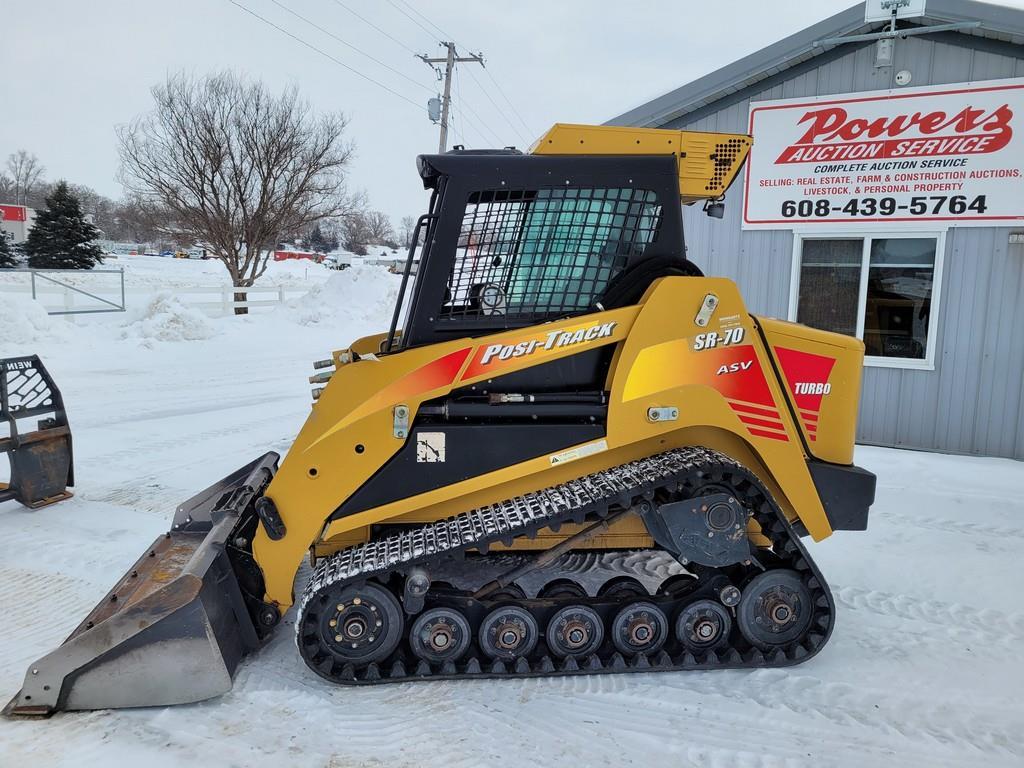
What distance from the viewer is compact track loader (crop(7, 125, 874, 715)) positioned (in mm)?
3520

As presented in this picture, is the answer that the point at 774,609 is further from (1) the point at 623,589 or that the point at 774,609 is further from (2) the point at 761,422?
(2) the point at 761,422

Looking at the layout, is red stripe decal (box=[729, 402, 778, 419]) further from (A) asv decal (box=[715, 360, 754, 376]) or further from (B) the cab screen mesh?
(B) the cab screen mesh

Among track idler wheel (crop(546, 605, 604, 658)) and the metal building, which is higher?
the metal building

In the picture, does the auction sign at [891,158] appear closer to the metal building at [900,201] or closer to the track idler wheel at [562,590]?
the metal building at [900,201]

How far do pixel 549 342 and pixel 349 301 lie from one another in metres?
18.0

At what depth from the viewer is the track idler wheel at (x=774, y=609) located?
144 inches

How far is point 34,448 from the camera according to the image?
19.0 ft

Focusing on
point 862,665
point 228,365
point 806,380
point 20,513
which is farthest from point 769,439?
point 228,365

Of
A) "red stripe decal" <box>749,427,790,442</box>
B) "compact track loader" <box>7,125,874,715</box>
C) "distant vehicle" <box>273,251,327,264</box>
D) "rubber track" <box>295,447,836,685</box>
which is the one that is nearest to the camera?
"rubber track" <box>295,447,836,685</box>

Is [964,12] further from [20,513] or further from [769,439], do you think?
[20,513]

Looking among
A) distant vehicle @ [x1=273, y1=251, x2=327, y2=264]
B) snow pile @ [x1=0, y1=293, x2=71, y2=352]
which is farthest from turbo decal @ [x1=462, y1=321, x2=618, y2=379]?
distant vehicle @ [x1=273, y1=251, x2=327, y2=264]

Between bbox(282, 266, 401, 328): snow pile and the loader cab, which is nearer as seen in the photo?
the loader cab

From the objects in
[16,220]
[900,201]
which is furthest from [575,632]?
[16,220]

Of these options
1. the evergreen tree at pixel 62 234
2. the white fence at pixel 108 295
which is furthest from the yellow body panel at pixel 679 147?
the evergreen tree at pixel 62 234
